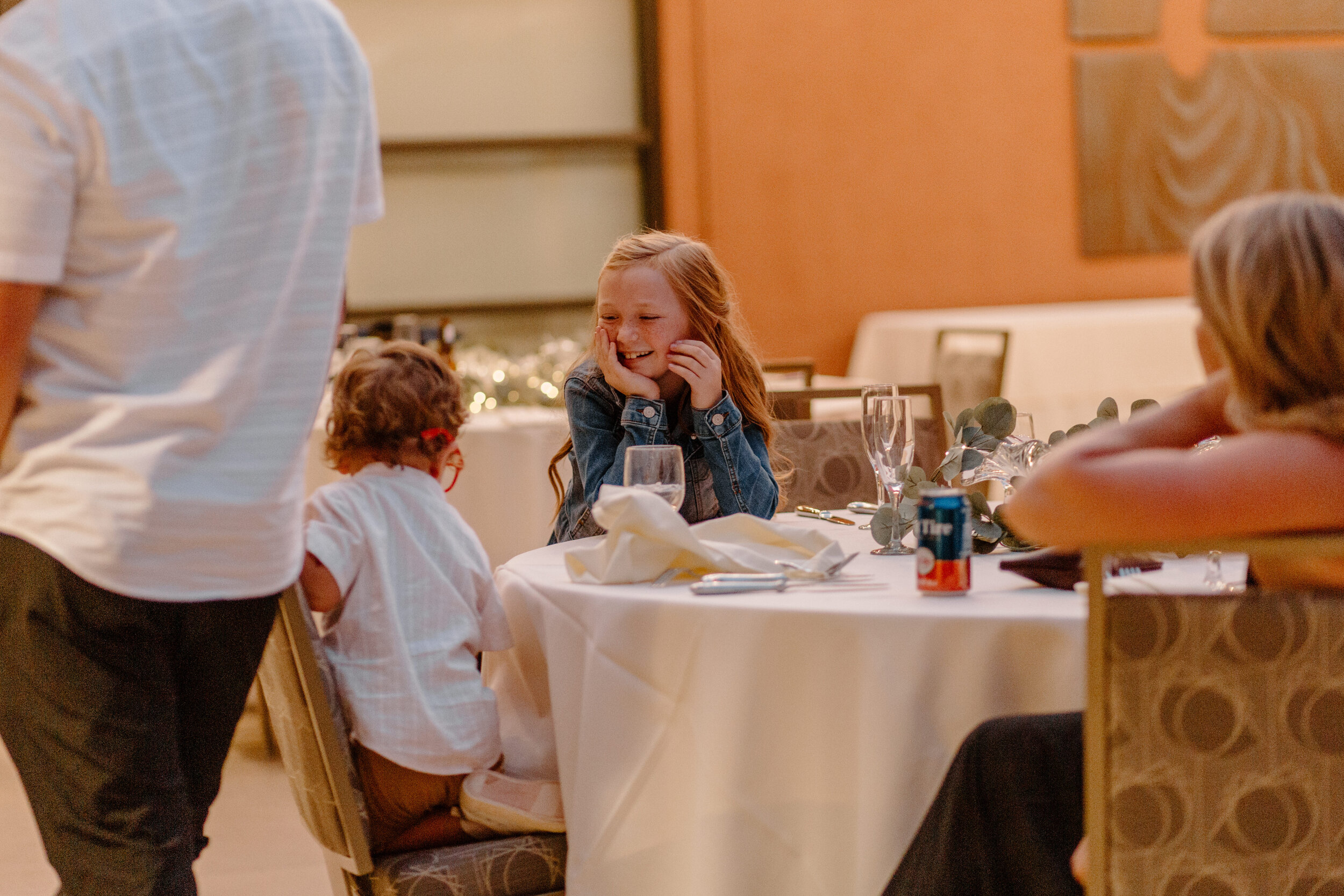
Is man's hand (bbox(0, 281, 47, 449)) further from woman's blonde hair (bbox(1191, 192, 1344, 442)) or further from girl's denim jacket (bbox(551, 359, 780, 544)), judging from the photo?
woman's blonde hair (bbox(1191, 192, 1344, 442))

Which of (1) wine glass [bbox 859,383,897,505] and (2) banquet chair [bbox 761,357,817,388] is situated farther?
(2) banquet chair [bbox 761,357,817,388]

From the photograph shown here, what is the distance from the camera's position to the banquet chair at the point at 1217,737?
1166 millimetres

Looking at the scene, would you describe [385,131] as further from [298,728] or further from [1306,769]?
[1306,769]

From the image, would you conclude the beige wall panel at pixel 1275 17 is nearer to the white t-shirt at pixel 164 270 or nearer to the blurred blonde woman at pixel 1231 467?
the blurred blonde woman at pixel 1231 467

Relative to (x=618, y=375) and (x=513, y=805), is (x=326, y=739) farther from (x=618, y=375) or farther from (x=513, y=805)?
(x=618, y=375)

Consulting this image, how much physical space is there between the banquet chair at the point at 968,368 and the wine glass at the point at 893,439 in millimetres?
3195

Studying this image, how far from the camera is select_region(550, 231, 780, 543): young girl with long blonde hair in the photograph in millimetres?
2314

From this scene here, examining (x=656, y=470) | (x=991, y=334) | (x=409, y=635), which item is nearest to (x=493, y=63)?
(x=991, y=334)

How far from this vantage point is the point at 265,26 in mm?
1426

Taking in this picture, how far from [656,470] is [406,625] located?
16.4 inches

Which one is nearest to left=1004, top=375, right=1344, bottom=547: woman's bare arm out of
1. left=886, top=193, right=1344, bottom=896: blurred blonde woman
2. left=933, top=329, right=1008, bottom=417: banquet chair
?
left=886, top=193, right=1344, bottom=896: blurred blonde woman

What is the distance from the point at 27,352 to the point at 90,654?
32 cm

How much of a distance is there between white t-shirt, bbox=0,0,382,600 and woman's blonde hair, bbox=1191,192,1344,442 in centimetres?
95

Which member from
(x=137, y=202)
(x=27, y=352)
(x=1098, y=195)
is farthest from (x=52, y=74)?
(x=1098, y=195)
